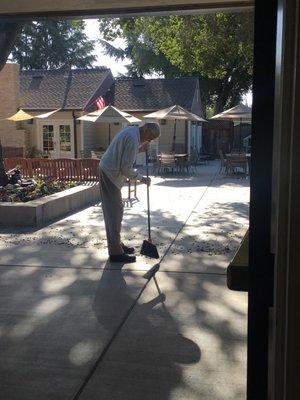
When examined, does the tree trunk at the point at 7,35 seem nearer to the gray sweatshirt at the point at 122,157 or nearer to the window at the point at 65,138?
the gray sweatshirt at the point at 122,157

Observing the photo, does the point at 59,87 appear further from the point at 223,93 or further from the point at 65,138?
the point at 223,93

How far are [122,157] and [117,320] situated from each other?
2.38 m

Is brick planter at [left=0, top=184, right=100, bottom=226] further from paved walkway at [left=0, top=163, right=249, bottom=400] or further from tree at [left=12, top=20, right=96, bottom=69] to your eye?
tree at [left=12, top=20, right=96, bottom=69]

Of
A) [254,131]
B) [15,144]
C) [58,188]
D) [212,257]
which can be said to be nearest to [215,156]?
[15,144]

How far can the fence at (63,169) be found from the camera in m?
13.5

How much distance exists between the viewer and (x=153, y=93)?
28.7m

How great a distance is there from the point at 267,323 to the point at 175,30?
18470 mm

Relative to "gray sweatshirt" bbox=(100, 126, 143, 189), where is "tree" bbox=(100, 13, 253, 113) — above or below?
above

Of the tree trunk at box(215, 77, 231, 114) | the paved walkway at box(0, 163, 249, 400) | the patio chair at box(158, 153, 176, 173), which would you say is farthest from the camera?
the tree trunk at box(215, 77, 231, 114)

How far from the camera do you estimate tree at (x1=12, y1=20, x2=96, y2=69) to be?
49.1 metres

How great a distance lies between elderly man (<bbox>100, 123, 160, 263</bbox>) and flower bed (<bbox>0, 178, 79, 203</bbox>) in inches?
163

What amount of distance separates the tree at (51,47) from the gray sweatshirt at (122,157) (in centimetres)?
4477

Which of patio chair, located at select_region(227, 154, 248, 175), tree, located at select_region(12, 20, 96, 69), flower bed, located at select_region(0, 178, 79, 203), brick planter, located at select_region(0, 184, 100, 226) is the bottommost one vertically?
brick planter, located at select_region(0, 184, 100, 226)

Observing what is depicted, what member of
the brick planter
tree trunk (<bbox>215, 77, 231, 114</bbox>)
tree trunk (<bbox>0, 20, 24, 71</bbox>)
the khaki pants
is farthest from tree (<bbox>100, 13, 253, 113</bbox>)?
tree trunk (<bbox>215, 77, 231, 114</bbox>)
